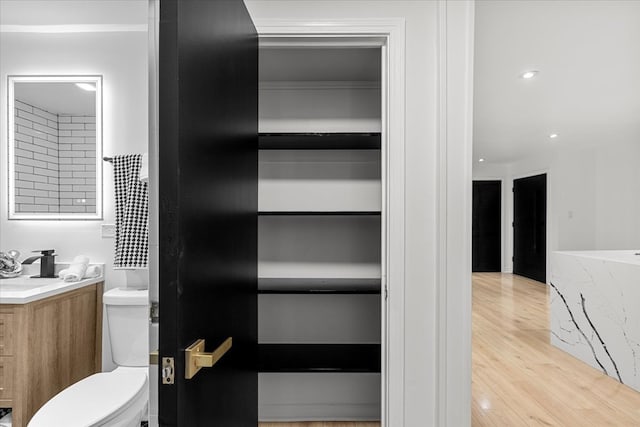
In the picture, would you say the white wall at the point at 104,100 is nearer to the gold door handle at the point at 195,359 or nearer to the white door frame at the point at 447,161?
the white door frame at the point at 447,161

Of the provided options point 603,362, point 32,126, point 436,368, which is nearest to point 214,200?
point 436,368

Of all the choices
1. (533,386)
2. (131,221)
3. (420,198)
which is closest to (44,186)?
(131,221)

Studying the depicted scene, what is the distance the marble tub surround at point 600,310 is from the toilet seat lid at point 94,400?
3051 mm

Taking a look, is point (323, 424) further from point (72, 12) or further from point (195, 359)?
point (72, 12)

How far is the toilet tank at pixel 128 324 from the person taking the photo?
2117 millimetres

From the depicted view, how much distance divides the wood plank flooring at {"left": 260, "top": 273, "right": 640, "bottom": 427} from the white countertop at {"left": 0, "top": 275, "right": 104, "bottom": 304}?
4.31ft

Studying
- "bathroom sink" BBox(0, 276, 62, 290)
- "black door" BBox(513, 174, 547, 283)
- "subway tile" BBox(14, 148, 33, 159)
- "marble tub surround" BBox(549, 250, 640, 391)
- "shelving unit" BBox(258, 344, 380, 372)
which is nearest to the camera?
"shelving unit" BBox(258, 344, 380, 372)

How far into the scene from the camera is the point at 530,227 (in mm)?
7254

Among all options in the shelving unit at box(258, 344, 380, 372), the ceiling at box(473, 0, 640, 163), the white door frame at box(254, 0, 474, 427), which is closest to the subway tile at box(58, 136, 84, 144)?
A: the white door frame at box(254, 0, 474, 427)

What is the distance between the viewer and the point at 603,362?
9.67 feet

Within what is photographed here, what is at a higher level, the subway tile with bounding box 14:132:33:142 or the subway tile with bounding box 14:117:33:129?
the subway tile with bounding box 14:117:33:129

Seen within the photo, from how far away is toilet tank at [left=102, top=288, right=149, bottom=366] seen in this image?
2.12 m

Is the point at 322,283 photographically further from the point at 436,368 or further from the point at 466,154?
the point at 466,154

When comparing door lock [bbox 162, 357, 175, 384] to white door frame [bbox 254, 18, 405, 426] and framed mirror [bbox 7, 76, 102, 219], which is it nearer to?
white door frame [bbox 254, 18, 405, 426]
